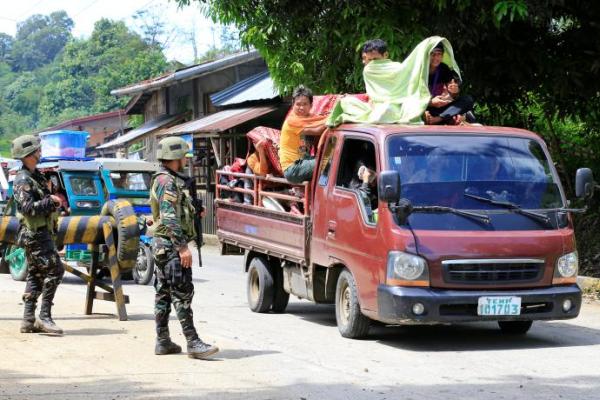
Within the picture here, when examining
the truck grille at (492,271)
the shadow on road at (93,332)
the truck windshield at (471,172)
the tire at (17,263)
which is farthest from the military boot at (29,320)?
the tire at (17,263)

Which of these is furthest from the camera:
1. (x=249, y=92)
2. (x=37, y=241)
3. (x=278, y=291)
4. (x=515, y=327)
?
(x=249, y=92)

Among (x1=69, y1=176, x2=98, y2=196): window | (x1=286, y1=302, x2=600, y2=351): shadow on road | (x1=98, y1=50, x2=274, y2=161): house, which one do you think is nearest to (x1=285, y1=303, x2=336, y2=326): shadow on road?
(x1=286, y1=302, x2=600, y2=351): shadow on road

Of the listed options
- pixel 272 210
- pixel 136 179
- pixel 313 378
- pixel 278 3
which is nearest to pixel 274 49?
pixel 278 3

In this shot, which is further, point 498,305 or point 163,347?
point 498,305

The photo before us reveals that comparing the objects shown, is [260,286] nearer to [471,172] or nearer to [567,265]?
[471,172]

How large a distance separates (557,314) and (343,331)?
1.98m

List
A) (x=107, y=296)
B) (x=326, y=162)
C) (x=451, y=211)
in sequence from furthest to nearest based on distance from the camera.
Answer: (x=107, y=296) → (x=326, y=162) → (x=451, y=211)

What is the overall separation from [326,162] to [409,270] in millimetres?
2062

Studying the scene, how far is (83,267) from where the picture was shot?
18828 millimetres

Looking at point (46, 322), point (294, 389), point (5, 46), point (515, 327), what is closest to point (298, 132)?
point (515, 327)

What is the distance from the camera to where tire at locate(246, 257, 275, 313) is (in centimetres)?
1217

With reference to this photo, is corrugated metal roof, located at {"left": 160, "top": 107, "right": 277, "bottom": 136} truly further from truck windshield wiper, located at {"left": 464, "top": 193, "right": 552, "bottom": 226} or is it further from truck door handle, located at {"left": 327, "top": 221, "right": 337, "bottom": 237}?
truck windshield wiper, located at {"left": 464, "top": 193, "right": 552, "bottom": 226}

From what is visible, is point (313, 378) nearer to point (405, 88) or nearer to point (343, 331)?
point (343, 331)

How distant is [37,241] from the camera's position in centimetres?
1034
